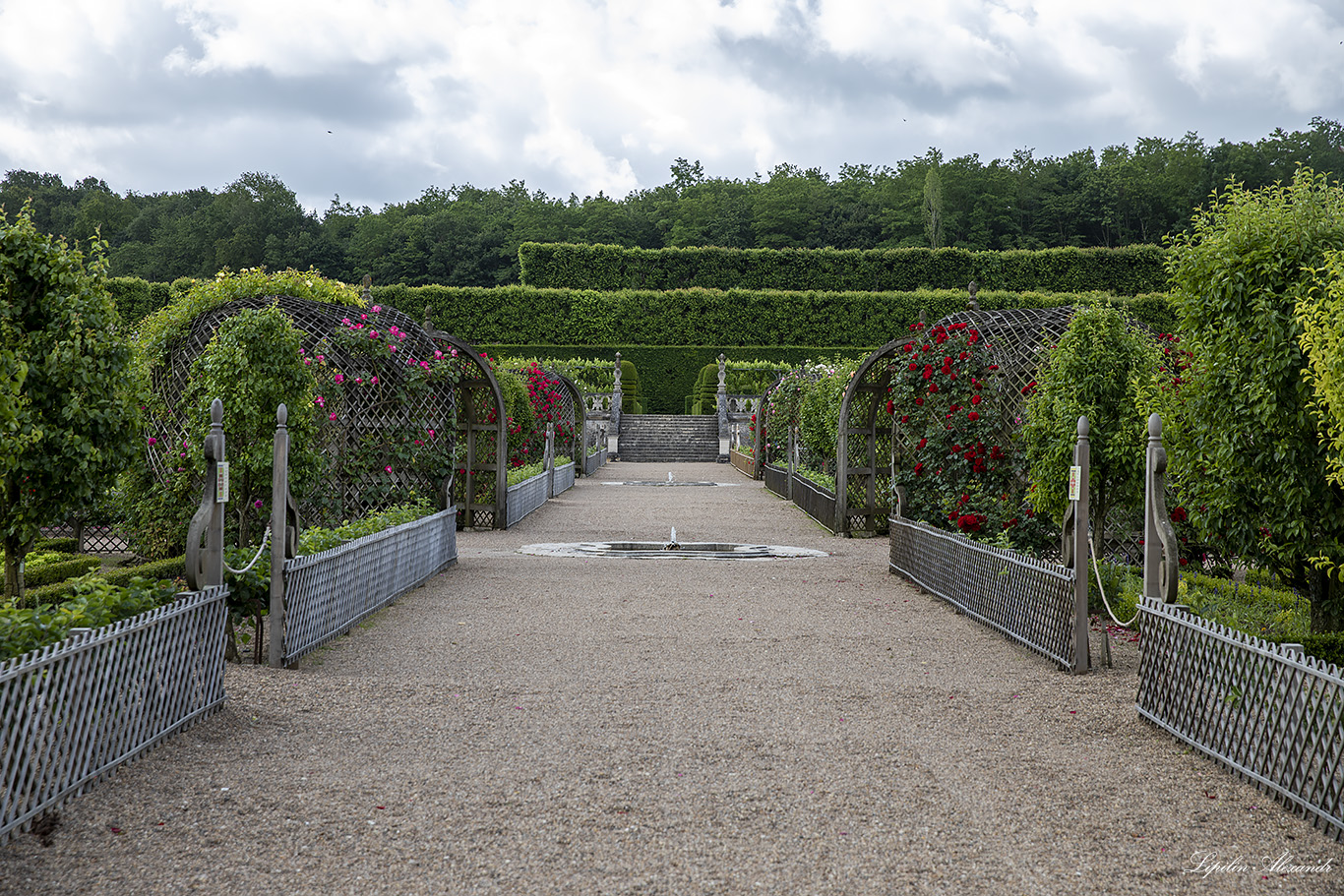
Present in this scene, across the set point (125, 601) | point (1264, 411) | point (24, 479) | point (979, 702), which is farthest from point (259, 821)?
point (1264, 411)

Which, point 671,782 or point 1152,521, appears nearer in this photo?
point 671,782

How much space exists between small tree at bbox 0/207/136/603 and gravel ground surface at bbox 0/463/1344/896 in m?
2.09

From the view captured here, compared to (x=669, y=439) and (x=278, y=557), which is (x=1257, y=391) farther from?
(x=669, y=439)

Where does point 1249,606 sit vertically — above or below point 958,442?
below

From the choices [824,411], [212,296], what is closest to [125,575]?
[212,296]

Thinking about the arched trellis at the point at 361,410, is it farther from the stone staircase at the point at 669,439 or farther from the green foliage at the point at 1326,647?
the stone staircase at the point at 669,439

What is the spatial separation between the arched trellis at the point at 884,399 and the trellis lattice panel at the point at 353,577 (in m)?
4.91

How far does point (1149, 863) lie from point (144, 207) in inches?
2991

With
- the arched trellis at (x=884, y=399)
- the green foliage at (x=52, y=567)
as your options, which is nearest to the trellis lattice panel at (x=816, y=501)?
the arched trellis at (x=884, y=399)

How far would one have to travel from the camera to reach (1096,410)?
7.16 meters

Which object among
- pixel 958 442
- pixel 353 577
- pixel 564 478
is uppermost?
pixel 958 442

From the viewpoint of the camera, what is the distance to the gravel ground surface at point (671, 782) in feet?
9.78

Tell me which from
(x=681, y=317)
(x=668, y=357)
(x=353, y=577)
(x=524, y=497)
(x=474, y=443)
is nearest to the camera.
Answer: (x=353, y=577)

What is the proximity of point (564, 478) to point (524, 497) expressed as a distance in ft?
16.4
